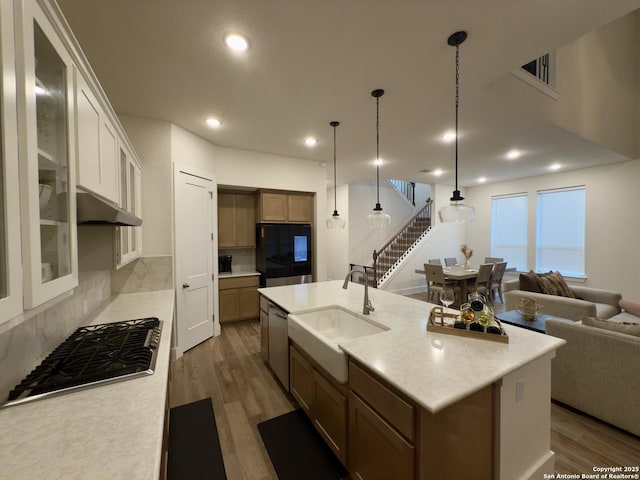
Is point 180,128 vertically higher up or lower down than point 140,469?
higher up

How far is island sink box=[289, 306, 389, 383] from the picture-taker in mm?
1539

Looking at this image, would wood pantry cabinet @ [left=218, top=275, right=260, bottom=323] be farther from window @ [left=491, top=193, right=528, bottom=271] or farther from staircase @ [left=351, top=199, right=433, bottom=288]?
window @ [left=491, top=193, right=528, bottom=271]

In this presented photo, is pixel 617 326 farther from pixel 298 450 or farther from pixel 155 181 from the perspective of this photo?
pixel 155 181

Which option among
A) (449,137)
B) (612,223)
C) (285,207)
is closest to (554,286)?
(612,223)

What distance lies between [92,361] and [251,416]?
54.9 inches

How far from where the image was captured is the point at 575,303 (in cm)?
323

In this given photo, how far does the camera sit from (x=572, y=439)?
75.1 inches

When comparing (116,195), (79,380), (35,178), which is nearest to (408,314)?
(79,380)

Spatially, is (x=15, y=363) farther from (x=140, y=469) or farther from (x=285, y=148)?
(x=285, y=148)

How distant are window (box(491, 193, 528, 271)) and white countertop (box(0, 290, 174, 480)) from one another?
7.84m

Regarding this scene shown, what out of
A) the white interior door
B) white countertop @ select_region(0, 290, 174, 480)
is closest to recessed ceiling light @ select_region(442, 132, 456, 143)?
the white interior door

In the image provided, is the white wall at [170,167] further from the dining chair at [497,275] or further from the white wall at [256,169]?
the dining chair at [497,275]

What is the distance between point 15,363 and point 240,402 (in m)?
1.70

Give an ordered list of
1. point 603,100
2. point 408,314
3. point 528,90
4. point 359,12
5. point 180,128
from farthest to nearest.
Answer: point 603,100, point 180,128, point 528,90, point 408,314, point 359,12
